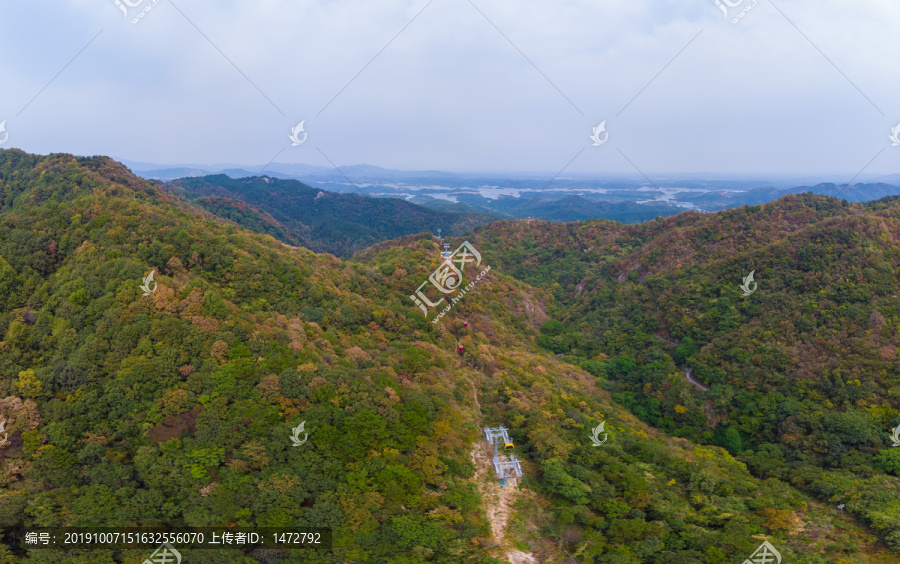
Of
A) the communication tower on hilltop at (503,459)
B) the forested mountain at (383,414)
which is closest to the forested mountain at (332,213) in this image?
the forested mountain at (383,414)

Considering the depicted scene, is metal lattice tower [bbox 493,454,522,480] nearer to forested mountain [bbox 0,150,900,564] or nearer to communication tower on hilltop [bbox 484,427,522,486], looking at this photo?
communication tower on hilltop [bbox 484,427,522,486]

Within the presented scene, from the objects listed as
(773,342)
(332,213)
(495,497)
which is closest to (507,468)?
(495,497)

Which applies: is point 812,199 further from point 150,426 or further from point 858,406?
point 150,426

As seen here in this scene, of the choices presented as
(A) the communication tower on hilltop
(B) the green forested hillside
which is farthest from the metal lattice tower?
(B) the green forested hillside

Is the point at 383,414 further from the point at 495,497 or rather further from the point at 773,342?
the point at 773,342

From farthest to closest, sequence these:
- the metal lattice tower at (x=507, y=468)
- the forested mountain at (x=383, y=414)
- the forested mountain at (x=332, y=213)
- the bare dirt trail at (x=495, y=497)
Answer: the forested mountain at (x=332, y=213) → the metal lattice tower at (x=507, y=468) → the bare dirt trail at (x=495, y=497) → the forested mountain at (x=383, y=414)

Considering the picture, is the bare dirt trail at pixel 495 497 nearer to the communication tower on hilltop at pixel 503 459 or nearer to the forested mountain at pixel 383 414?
the forested mountain at pixel 383 414

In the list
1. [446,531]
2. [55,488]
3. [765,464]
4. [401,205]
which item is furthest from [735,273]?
[401,205]
